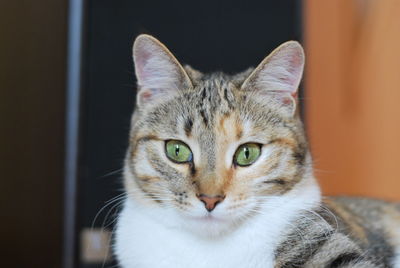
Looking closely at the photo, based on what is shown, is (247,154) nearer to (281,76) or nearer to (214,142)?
(214,142)

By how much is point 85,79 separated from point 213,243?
2.04 ft

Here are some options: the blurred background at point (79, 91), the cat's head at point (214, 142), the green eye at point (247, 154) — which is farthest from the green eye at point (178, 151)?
the blurred background at point (79, 91)

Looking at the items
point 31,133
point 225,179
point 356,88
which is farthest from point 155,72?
point 356,88

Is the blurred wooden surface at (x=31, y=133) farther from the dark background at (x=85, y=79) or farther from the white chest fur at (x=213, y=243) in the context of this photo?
the white chest fur at (x=213, y=243)

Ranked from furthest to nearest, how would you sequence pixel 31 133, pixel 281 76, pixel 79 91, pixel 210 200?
pixel 31 133
pixel 79 91
pixel 281 76
pixel 210 200

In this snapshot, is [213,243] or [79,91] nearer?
[213,243]

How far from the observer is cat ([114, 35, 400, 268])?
1.03 m

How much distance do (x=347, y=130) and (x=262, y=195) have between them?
46.5 inches

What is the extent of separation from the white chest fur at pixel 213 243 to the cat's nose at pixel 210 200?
0.10 m

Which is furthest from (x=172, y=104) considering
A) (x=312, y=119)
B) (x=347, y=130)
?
(x=347, y=130)

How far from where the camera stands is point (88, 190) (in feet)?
4.72

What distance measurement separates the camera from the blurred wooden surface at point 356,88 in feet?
6.46

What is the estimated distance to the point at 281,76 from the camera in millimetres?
1123

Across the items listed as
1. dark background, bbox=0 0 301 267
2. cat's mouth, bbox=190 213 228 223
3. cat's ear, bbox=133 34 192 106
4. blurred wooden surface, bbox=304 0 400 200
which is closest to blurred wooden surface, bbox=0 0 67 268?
dark background, bbox=0 0 301 267
